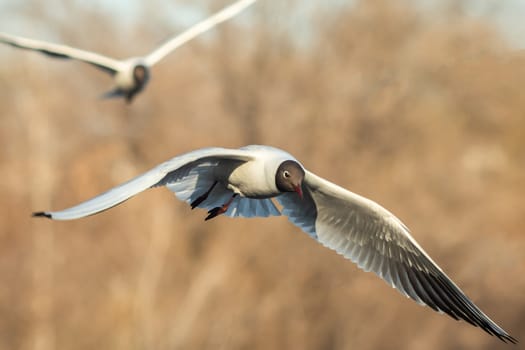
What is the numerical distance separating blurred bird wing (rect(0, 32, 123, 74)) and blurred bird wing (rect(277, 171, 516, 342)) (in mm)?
2333

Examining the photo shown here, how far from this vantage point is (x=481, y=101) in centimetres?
1236

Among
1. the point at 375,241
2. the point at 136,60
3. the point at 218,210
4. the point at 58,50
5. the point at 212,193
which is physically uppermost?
the point at 136,60

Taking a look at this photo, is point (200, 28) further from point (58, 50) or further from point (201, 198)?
point (201, 198)

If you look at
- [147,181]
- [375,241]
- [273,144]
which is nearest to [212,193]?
[375,241]

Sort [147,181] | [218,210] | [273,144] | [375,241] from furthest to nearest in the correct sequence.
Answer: [273,144], [375,241], [218,210], [147,181]

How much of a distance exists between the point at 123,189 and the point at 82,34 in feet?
34.0

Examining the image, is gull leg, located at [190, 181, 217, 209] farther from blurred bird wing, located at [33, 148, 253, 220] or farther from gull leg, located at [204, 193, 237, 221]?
blurred bird wing, located at [33, 148, 253, 220]

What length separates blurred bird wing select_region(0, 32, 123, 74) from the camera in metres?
5.55

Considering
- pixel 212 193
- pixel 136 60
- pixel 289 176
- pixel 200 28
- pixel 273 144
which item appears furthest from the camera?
pixel 273 144

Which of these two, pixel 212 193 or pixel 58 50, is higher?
pixel 58 50

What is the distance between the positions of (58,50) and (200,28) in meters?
0.99

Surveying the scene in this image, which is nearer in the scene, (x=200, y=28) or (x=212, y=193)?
(x=212, y=193)

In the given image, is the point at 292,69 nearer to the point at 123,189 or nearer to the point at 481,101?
the point at 481,101

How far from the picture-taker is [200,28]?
624 centimetres
